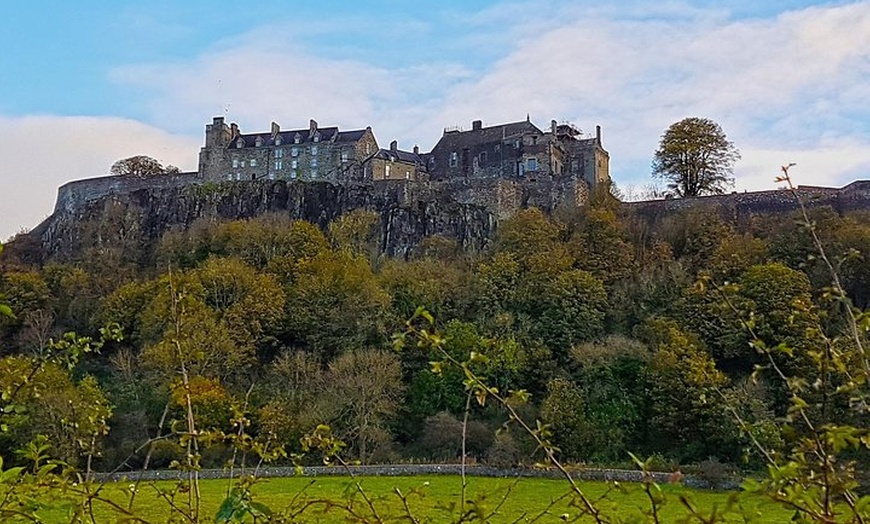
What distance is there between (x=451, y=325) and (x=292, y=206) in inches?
748

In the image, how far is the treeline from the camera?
2700 cm

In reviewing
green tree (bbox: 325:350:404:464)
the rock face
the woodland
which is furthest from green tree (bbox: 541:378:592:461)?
the rock face

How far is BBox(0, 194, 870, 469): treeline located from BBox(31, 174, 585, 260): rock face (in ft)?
5.62

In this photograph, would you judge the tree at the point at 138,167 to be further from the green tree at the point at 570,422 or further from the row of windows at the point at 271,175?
the green tree at the point at 570,422

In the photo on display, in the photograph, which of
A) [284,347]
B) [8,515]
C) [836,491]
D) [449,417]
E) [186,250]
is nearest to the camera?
[836,491]

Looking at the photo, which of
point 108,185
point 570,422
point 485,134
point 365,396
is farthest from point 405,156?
point 570,422

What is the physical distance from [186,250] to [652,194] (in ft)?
86.1

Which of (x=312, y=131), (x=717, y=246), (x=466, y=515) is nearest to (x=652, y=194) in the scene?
(x=717, y=246)

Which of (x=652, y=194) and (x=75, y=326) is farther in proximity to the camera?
(x=652, y=194)

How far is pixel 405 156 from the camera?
53.0 metres

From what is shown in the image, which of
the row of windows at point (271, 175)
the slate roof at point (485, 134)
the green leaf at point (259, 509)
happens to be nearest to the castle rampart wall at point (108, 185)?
the row of windows at point (271, 175)

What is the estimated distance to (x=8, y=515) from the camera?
2279 mm

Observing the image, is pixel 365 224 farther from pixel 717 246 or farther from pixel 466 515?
pixel 466 515

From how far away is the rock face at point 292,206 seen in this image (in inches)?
1793
